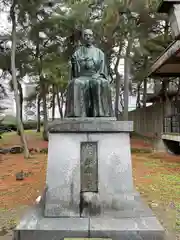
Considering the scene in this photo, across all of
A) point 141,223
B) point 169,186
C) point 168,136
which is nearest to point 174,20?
point 169,186

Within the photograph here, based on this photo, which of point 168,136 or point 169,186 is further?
point 168,136

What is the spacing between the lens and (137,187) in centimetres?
725

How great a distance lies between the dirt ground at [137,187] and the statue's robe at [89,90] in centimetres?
195

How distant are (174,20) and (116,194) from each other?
489cm

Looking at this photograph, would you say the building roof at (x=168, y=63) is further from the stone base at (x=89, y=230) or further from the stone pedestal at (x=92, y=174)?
the stone base at (x=89, y=230)

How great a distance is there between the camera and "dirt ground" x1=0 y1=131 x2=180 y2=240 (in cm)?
475

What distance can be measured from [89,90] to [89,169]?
1.15m

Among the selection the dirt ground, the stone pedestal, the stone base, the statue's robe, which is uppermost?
the statue's robe

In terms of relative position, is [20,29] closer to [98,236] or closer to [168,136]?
[168,136]

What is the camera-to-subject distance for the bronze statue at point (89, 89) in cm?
431

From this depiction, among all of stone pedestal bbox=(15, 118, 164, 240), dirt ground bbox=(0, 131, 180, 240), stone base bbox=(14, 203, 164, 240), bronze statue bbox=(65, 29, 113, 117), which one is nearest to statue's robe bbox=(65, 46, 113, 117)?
bronze statue bbox=(65, 29, 113, 117)

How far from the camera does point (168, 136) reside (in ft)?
44.0

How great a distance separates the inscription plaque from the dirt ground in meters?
1.21

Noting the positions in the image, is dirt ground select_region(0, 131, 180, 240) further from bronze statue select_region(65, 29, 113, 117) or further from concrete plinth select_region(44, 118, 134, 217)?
bronze statue select_region(65, 29, 113, 117)
